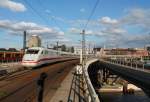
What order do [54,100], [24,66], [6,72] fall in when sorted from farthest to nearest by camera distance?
[24,66], [6,72], [54,100]

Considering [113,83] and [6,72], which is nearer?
[6,72]

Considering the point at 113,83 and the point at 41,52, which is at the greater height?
the point at 41,52

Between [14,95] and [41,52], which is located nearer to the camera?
[14,95]

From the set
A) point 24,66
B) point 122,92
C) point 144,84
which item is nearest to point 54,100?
point 144,84

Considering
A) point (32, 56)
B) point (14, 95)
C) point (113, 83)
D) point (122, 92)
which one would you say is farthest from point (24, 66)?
point (113, 83)

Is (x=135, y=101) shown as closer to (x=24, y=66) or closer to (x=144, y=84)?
(x=24, y=66)

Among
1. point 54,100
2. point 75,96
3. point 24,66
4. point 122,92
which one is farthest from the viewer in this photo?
point 122,92

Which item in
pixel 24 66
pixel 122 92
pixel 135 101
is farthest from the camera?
pixel 122 92

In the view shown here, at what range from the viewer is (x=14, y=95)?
15.4 m

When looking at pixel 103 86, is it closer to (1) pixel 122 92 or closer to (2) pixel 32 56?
(1) pixel 122 92

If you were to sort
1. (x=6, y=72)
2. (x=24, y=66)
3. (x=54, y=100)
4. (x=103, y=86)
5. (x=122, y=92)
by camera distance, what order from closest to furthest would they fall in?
(x=54, y=100) → (x=6, y=72) → (x=24, y=66) → (x=122, y=92) → (x=103, y=86)

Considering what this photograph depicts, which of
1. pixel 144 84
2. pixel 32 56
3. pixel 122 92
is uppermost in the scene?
pixel 32 56

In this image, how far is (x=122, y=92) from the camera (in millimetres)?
73625

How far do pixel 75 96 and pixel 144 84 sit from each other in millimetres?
13327
